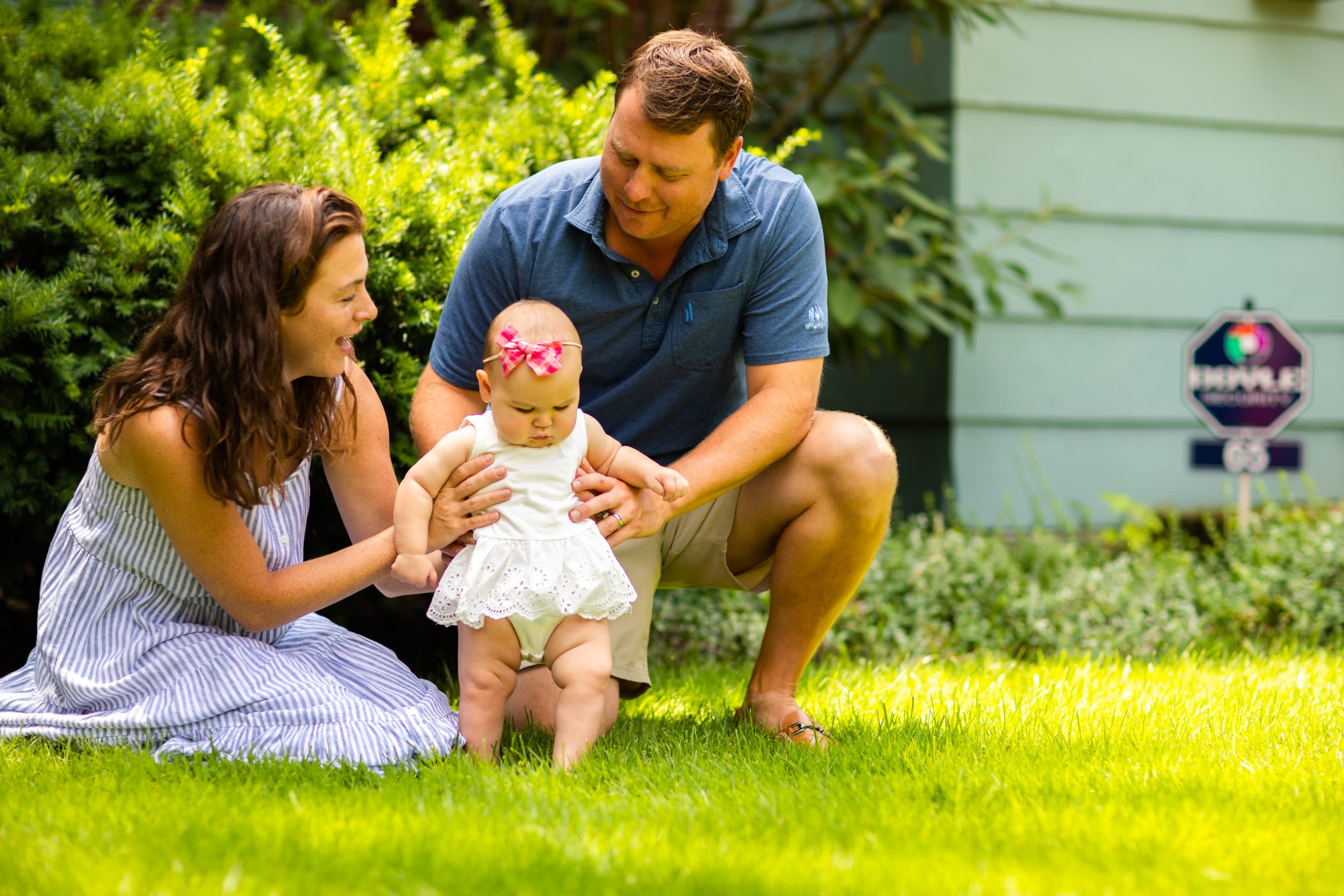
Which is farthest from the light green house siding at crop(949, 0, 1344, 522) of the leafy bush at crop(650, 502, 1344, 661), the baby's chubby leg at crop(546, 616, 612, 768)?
the baby's chubby leg at crop(546, 616, 612, 768)

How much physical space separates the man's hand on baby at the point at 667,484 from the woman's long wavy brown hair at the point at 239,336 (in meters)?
0.74

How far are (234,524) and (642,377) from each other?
3.13 ft

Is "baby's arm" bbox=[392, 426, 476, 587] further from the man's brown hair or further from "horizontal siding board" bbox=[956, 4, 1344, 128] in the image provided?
"horizontal siding board" bbox=[956, 4, 1344, 128]

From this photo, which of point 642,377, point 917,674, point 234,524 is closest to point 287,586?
point 234,524

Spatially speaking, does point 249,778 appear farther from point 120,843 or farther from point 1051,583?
point 1051,583

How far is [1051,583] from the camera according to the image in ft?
15.1

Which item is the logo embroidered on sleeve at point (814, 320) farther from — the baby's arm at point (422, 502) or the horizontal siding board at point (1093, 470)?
the horizontal siding board at point (1093, 470)

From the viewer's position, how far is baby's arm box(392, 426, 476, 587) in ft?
8.00

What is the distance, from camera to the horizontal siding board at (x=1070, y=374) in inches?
223

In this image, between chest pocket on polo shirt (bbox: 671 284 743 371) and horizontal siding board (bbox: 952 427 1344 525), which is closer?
chest pocket on polo shirt (bbox: 671 284 743 371)

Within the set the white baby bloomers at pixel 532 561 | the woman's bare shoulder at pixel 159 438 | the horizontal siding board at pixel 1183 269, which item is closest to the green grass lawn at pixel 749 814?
the white baby bloomers at pixel 532 561

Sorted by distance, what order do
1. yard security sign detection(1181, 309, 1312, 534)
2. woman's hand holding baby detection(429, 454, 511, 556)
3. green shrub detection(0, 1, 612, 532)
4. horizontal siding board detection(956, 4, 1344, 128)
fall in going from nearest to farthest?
woman's hand holding baby detection(429, 454, 511, 556) → green shrub detection(0, 1, 612, 532) → yard security sign detection(1181, 309, 1312, 534) → horizontal siding board detection(956, 4, 1344, 128)

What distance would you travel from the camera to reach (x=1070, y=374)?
229 inches

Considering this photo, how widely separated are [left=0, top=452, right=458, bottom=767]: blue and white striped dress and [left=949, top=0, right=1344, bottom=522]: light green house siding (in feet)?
11.6
